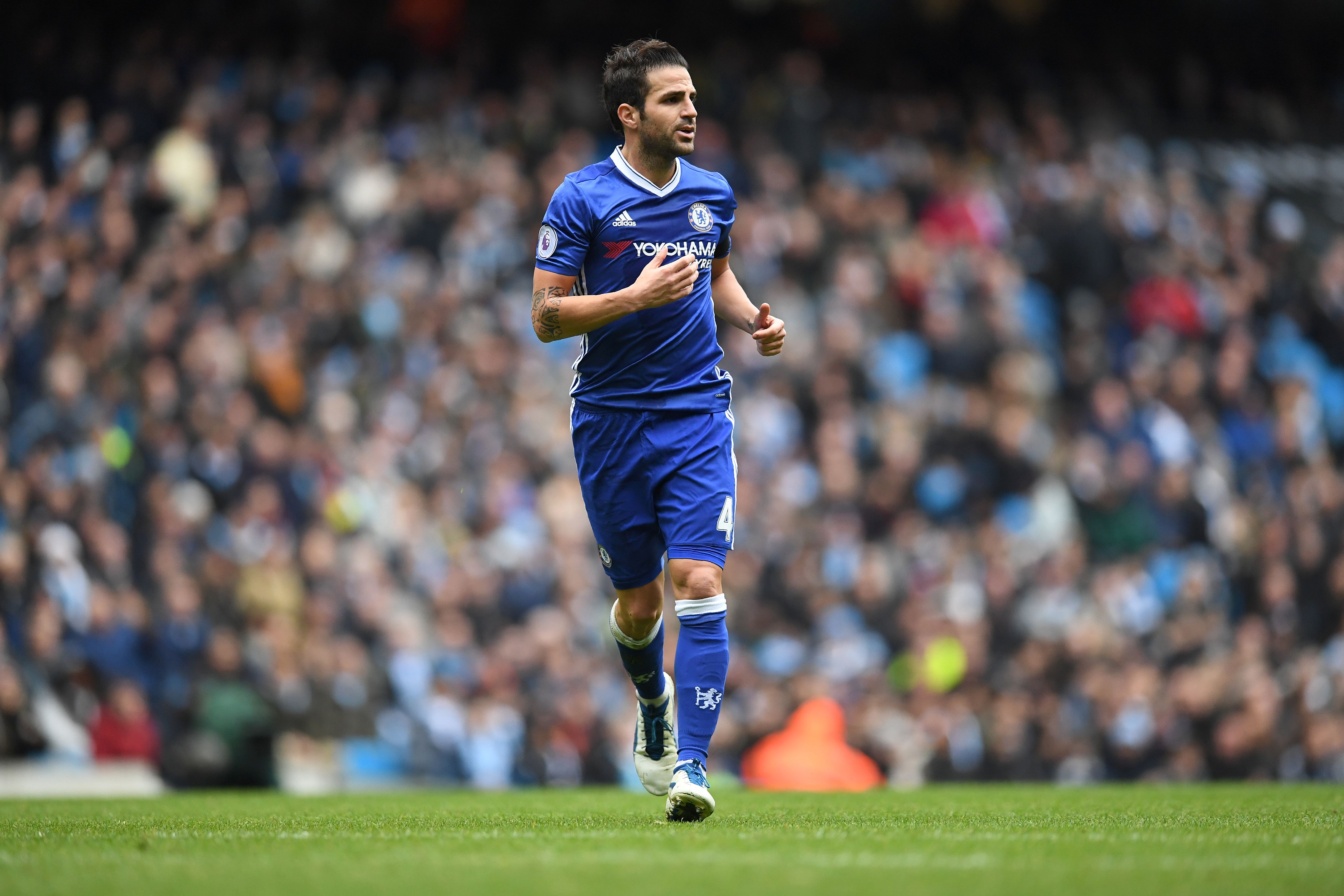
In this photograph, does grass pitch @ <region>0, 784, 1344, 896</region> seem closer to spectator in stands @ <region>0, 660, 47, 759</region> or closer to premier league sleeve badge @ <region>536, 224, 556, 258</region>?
premier league sleeve badge @ <region>536, 224, 556, 258</region>

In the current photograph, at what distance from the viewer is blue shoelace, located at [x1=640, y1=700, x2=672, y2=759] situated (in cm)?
692

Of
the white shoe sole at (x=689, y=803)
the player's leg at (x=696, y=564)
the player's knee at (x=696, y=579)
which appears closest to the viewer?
the white shoe sole at (x=689, y=803)

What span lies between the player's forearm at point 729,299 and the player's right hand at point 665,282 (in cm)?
82

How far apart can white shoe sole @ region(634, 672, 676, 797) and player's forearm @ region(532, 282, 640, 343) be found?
1735mm

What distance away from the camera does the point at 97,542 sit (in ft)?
40.9

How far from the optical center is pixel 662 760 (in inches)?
271

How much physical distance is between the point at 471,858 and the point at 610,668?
26.5ft

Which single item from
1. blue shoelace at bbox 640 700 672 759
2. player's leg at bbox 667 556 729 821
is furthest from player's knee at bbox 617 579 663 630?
player's leg at bbox 667 556 729 821

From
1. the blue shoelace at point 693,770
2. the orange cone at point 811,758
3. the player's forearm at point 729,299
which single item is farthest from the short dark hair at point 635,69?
the orange cone at point 811,758

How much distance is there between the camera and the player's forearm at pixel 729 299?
672cm

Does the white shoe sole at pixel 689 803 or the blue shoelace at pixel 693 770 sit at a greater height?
the blue shoelace at pixel 693 770

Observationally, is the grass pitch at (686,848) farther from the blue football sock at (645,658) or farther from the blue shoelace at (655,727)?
the blue football sock at (645,658)

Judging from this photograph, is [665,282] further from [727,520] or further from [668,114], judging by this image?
[727,520]

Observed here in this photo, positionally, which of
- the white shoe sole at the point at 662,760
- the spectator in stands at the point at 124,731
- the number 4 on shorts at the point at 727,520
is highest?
the number 4 on shorts at the point at 727,520
